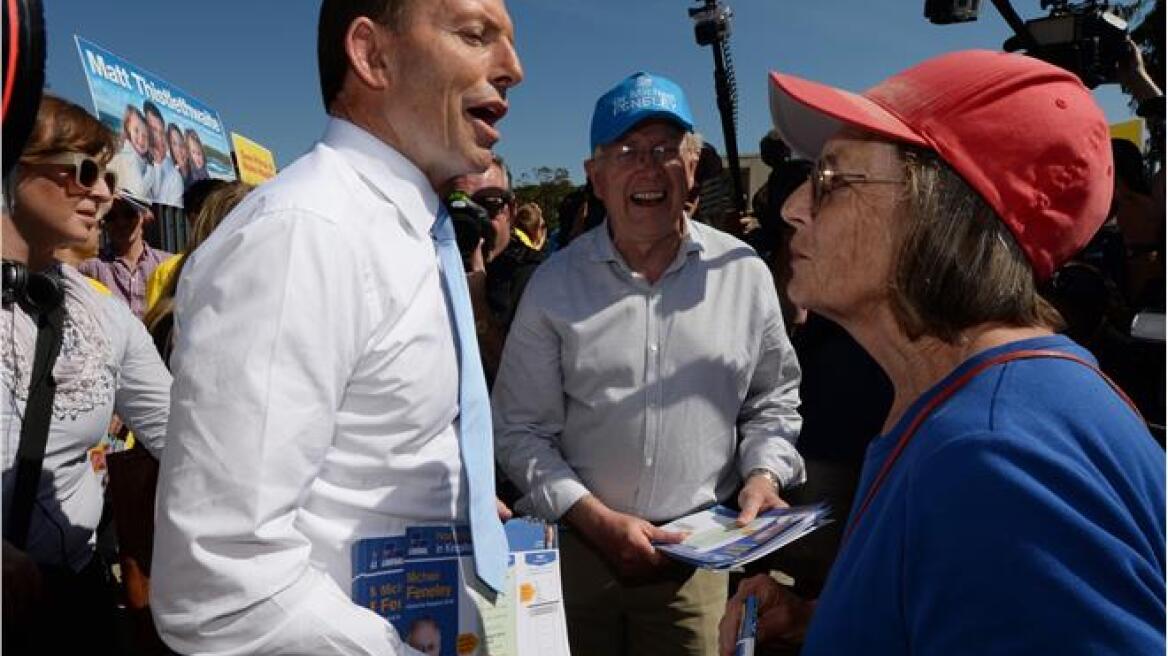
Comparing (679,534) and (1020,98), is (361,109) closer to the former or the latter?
(1020,98)

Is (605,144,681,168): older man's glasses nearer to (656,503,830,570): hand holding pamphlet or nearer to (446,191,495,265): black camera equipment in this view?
(446,191,495,265): black camera equipment

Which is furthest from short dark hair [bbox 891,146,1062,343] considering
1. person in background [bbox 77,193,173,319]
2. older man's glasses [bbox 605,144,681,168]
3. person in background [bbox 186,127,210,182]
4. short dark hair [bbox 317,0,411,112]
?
person in background [bbox 186,127,210,182]

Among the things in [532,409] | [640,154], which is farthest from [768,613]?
[640,154]

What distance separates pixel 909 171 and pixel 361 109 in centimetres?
96

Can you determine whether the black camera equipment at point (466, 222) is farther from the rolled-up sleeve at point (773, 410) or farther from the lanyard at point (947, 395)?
the lanyard at point (947, 395)

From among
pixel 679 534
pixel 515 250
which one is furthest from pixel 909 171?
pixel 515 250

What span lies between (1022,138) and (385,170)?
1000 mm

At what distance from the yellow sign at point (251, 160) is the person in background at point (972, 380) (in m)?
9.84

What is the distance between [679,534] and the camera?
85.5 inches

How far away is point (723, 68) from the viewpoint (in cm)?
476

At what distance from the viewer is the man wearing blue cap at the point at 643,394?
240cm

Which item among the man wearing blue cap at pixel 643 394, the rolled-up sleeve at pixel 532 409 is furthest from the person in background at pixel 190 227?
the man wearing blue cap at pixel 643 394

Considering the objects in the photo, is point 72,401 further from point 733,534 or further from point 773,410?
point 773,410

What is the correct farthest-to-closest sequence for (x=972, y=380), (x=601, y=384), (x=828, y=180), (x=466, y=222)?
(x=466, y=222) < (x=601, y=384) < (x=828, y=180) < (x=972, y=380)
